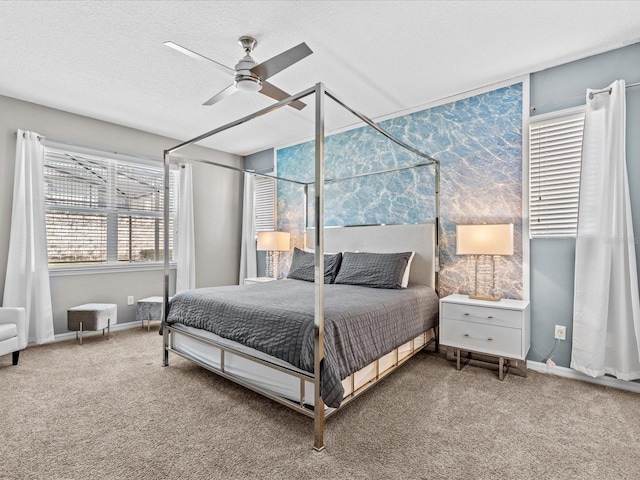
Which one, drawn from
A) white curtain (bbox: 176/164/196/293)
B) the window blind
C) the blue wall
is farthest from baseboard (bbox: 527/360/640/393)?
white curtain (bbox: 176/164/196/293)

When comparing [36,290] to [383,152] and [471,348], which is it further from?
[471,348]

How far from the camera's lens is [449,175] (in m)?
3.60

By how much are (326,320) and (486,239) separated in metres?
1.74

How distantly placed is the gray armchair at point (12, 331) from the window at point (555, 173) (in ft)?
15.5

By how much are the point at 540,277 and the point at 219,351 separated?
2.85m

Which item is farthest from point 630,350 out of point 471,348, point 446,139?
point 446,139

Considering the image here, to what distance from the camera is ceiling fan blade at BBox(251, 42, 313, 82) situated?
2.11 m

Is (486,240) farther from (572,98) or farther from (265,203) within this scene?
(265,203)

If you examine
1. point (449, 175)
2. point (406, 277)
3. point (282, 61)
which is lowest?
point (406, 277)

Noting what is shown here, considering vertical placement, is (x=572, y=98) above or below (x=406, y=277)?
above

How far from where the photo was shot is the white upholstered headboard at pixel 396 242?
3570mm

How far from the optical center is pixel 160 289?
15.9 feet

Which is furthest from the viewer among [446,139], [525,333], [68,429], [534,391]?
[446,139]

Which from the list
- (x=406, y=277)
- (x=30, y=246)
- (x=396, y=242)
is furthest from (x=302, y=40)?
(x=30, y=246)
